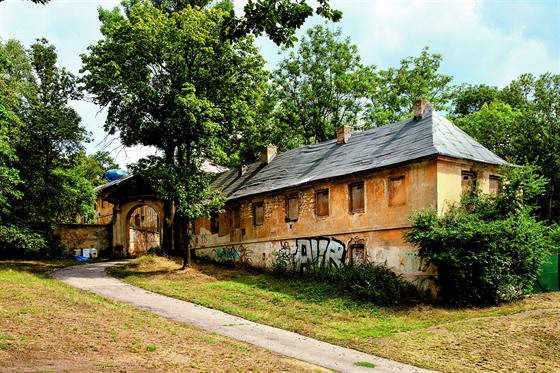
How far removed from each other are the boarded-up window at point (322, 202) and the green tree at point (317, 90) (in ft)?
49.0

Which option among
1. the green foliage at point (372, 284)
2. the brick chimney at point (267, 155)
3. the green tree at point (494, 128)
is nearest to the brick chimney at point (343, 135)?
the brick chimney at point (267, 155)

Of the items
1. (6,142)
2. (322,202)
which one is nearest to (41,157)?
(6,142)

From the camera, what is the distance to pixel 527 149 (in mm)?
31094

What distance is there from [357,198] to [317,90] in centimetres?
1871

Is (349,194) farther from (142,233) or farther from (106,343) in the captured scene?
(142,233)

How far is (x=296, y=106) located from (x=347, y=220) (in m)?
18.6

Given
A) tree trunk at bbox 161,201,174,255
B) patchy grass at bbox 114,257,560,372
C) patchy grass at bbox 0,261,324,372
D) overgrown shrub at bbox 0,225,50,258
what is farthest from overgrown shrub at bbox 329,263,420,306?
overgrown shrub at bbox 0,225,50,258

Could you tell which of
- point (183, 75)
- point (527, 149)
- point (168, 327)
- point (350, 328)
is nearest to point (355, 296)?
point (350, 328)

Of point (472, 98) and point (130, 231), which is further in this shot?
point (472, 98)

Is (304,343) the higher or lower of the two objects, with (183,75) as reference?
lower

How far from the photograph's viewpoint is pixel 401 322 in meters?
16.2

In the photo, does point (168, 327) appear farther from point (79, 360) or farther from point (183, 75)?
point (183, 75)

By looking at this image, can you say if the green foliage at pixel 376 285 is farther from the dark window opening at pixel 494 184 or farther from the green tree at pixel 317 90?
the green tree at pixel 317 90

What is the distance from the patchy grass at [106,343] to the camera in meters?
9.33
